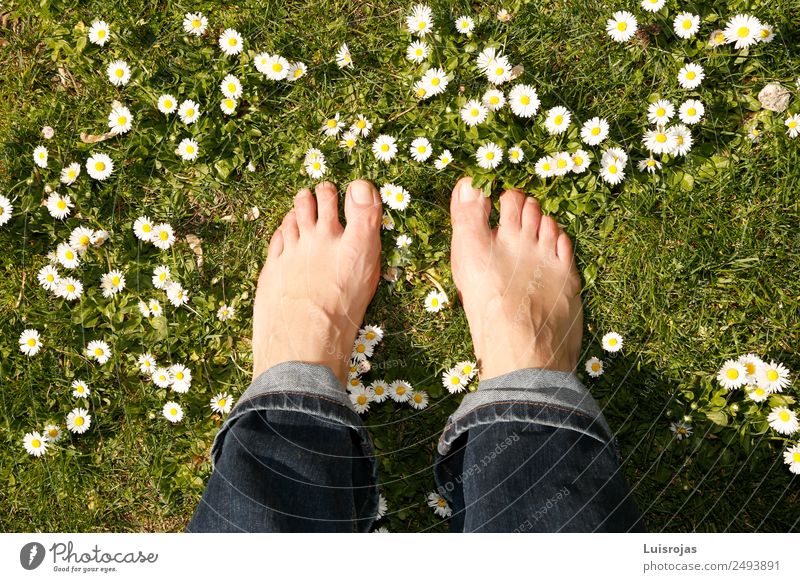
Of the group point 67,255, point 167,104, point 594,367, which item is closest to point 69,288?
point 67,255

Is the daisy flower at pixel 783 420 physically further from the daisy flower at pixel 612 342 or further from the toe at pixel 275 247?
the toe at pixel 275 247

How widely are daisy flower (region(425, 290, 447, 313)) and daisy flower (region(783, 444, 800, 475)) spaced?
42.3 inches

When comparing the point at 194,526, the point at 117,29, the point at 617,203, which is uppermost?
the point at 117,29

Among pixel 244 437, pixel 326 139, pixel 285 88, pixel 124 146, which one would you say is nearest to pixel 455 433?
pixel 244 437

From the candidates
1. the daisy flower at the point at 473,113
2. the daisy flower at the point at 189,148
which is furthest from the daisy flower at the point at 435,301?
the daisy flower at the point at 189,148

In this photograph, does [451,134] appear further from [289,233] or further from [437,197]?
[289,233]

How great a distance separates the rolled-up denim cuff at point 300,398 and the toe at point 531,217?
0.75 m

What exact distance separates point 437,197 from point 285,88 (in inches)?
23.8

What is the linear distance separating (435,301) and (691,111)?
943mm

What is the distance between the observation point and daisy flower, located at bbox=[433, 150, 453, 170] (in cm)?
181

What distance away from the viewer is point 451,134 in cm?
184

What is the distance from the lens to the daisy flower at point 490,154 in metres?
1.80

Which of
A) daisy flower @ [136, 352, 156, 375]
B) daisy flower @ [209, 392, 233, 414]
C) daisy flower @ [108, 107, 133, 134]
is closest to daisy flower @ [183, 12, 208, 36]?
daisy flower @ [108, 107, 133, 134]

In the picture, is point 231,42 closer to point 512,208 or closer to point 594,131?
point 512,208
